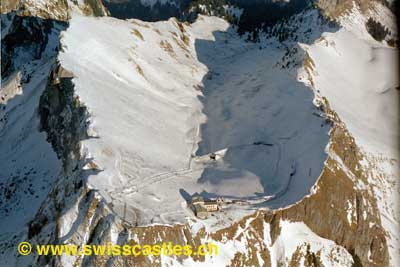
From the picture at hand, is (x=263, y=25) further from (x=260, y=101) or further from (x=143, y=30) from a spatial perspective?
(x=260, y=101)

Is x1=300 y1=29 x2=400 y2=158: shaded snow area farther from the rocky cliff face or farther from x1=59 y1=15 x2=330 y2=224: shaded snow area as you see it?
the rocky cliff face

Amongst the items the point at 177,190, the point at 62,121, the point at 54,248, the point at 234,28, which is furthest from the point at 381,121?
the point at 234,28

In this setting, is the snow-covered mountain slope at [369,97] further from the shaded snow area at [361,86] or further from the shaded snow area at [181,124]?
the shaded snow area at [181,124]

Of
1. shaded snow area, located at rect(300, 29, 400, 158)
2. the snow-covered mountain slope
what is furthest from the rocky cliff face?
shaded snow area, located at rect(300, 29, 400, 158)

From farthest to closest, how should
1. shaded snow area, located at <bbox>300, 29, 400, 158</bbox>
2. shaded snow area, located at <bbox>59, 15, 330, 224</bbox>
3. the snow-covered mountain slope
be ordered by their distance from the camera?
1. shaded snow area, located at <bbox>300, 29, 400, 158</bbox>
2. the snow-covered mountain slope
3. shaded snow area, located at <bbox>59, 15, 330, 224</bbox>

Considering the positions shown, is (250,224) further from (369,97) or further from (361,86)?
(361,86)

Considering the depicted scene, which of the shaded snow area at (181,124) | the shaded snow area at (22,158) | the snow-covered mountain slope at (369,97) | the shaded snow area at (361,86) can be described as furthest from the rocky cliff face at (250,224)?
the shaded snow area at (361,86)
